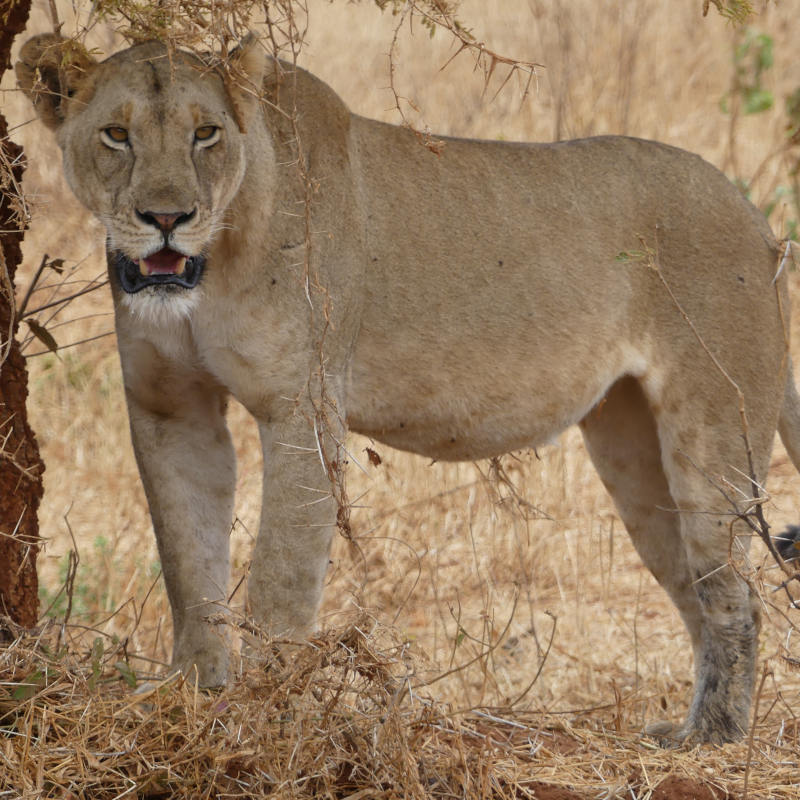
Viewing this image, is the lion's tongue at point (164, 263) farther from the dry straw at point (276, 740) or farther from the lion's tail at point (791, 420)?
the lion's tail at point (791, 420)

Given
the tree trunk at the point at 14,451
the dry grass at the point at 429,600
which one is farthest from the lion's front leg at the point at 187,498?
the tree trunk at the point at 14,451

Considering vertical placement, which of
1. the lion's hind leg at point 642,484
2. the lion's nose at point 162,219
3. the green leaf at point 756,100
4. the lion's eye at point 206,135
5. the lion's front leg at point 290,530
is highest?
the green leaf at point 756,100

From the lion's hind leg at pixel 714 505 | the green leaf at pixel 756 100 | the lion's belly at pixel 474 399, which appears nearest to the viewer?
the lion's belly at pixel 474 399

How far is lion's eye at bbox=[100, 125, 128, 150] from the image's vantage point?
3609 millimetres

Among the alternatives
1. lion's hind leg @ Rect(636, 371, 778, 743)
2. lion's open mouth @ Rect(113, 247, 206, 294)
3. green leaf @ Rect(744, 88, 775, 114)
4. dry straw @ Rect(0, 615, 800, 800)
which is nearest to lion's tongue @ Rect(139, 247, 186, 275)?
lion's open mouth @ Rect(113, 247, 206, 294)

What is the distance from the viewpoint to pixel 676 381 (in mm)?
4793

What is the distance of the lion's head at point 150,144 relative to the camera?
11.5 ft

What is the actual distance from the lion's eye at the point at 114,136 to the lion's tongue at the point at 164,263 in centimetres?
32

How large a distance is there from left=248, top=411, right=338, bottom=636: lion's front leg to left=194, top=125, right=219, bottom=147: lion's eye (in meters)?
0.84

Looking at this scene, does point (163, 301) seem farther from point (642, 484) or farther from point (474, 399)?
point (642, 484)

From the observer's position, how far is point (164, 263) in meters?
3.66

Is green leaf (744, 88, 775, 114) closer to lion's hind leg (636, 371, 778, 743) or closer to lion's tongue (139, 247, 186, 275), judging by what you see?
lion's hind leg (636, 371, 778, 743)

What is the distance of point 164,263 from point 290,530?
2.96 feet

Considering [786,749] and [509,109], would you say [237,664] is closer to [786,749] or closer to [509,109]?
[786,749]
